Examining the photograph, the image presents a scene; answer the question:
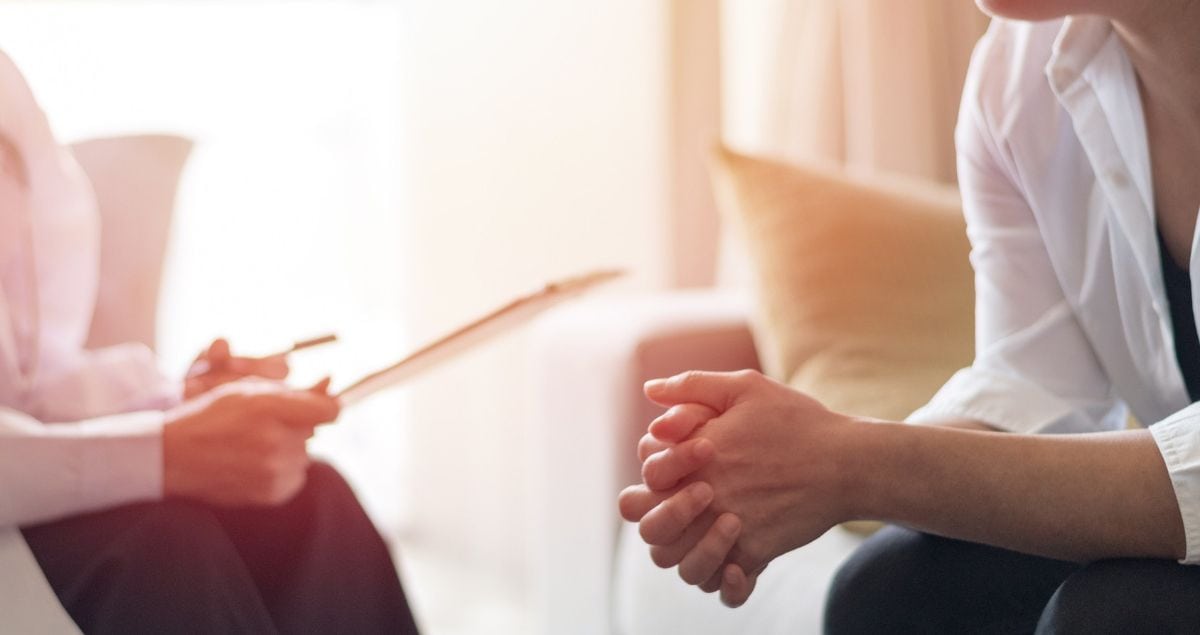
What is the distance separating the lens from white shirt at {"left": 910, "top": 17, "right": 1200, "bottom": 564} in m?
0.88

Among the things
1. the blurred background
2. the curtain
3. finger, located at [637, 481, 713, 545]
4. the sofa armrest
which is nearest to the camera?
finger, located at [637, 481, 713, 545]

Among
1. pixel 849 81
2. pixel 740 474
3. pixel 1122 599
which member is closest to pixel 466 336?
pixel 740 474

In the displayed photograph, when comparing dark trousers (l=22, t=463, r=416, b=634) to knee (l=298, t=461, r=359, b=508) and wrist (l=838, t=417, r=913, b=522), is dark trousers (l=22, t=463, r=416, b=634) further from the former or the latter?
wrist (l=838, t=417, r=913, b=522)

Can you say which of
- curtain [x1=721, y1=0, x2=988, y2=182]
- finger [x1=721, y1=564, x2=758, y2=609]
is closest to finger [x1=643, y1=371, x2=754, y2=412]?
finger [x1=721, y1=564, x2=758, y2=609]

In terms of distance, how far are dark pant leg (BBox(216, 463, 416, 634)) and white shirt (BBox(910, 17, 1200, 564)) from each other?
405 mm

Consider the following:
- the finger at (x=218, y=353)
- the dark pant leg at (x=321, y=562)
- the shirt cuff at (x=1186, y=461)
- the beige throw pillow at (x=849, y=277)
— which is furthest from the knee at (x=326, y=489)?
the shirt cuff at (x=1186, y=461)

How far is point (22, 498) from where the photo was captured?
2.48 ft

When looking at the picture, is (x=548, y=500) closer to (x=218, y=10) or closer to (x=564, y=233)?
(x=564, y=233)

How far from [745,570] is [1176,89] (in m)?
0.43

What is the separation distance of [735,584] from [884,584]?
0.10 meters

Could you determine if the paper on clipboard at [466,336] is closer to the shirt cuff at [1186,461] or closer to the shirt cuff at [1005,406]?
the shirt cuff at [1005,406]

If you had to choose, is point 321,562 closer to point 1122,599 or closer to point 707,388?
point 707,388

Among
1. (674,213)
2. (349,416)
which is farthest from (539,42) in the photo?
(349,416)

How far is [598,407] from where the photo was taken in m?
1.31
